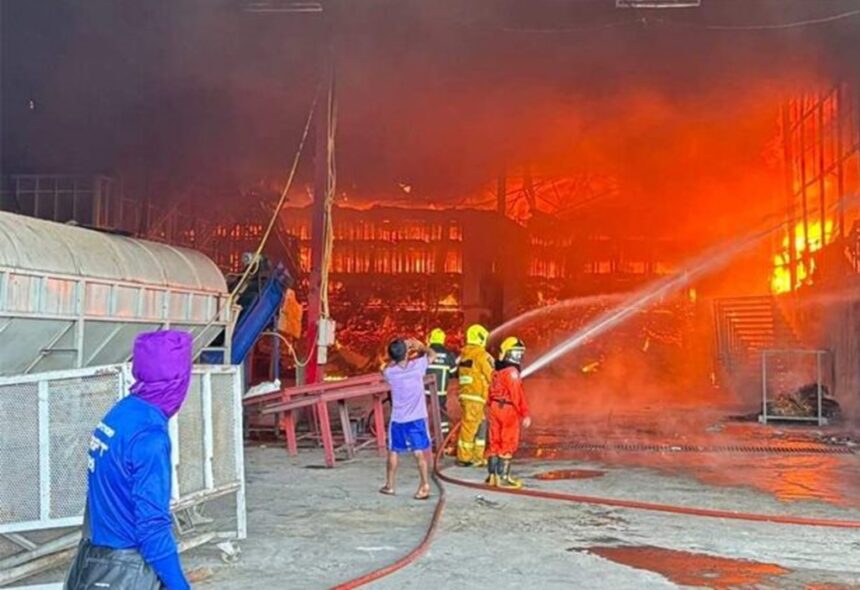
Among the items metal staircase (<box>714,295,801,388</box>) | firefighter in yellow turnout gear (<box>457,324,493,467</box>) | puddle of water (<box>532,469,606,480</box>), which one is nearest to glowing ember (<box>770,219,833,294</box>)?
metal staircase (<box>714,295,801,388</box>)

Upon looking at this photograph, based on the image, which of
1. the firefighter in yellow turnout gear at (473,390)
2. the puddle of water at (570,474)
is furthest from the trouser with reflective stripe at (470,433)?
the puddle of water at (570,474)

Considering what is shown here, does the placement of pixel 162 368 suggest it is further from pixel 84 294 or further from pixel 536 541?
pixel 84 294

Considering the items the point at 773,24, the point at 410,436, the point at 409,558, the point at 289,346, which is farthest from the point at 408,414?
the point at 773,24

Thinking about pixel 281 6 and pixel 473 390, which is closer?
pixel 473 390

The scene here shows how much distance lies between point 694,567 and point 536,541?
1.02 meters

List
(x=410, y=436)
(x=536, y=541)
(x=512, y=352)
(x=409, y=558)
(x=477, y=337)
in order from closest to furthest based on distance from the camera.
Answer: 1. (x=409, y=558)
2. (x=536, y=541)
3. (x=410, y=436)
4. (x=512, y=352)
5. (x=477, y=337)

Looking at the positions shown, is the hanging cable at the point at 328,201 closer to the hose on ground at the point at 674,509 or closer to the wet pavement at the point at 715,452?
the wet pavement at the point at 715,452

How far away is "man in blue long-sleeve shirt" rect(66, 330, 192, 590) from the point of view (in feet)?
7.75

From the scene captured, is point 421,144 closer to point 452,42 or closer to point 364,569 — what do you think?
point 452,42

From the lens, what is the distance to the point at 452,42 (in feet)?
41.7

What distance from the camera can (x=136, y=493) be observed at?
2.37m

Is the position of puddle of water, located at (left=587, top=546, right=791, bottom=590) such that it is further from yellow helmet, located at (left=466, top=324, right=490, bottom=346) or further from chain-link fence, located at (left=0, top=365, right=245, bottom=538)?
yellow helmet, located at (left=466, top=324, right=490, bottom=346)

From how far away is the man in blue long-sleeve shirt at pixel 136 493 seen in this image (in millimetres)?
2361

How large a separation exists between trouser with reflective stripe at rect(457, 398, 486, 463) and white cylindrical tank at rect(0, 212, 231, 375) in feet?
8.72
